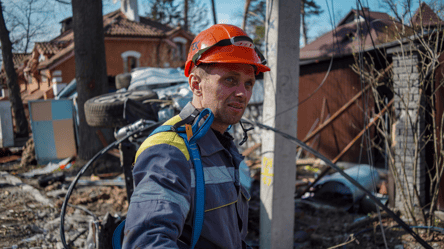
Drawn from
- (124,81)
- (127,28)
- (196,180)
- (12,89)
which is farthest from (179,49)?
(196,180)

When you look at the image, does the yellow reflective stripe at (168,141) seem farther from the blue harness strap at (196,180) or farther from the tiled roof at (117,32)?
the tiled roof at (117,32)

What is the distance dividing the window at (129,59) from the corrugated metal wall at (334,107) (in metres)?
16.1

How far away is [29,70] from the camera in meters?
25.9

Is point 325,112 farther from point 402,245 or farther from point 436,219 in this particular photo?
point 402,245

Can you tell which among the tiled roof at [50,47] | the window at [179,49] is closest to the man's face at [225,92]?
the tiled roof at [50,47]

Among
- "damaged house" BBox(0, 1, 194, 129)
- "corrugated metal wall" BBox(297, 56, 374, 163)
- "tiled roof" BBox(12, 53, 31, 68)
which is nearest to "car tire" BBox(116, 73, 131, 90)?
"corrugated metal wall" BBox(297, 56, 374, 163)

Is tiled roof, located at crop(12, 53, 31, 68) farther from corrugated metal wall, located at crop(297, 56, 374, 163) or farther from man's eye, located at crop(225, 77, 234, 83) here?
man's eye, located at crop(225, 77, 234, 83)

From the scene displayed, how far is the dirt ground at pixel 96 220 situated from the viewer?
466cm

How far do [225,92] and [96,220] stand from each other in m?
2.92

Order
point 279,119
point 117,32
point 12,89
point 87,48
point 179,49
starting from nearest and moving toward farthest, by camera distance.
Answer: point 279,119 → point 87,48 → point 12,89 → point 117,32 → point 179,49

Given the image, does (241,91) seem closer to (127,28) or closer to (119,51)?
(119,51)

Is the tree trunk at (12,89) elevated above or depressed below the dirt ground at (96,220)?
above

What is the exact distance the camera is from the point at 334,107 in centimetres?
1114

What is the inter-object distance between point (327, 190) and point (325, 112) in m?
5.20
